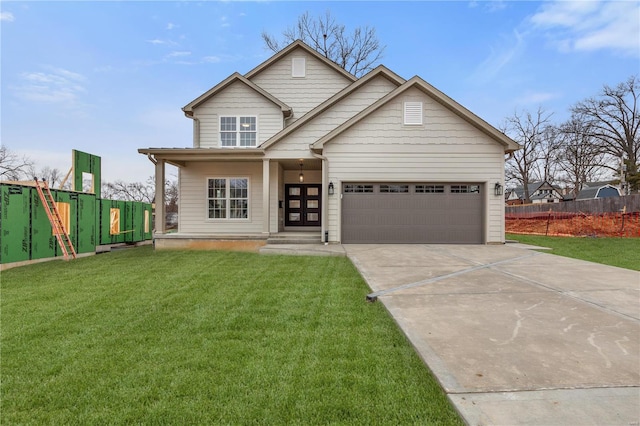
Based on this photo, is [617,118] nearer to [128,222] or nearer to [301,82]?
[301,82]

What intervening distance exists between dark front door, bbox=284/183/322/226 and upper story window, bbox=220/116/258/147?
2.49 m

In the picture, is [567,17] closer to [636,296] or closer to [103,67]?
[636,296]

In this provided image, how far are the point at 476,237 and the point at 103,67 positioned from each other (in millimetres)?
21796

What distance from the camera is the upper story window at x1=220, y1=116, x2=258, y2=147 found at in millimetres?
11945

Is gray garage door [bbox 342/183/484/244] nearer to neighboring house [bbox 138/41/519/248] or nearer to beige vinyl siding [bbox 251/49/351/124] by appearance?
neighboring house [bbox 138/41/519/248]

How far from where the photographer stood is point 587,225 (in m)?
16.4

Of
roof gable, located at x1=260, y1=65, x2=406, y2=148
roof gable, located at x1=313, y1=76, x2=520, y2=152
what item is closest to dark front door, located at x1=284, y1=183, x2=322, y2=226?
roof gable, located at x1=260, y1=65, x2=406, y2=148

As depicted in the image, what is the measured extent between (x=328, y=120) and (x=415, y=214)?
4573mm

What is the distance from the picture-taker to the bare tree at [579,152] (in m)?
30.5

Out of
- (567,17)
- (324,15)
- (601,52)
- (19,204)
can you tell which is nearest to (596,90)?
(601,52)

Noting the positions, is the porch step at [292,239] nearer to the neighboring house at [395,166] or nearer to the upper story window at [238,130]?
the neighboring house at [395,166]

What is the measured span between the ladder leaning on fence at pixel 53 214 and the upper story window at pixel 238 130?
566 cm

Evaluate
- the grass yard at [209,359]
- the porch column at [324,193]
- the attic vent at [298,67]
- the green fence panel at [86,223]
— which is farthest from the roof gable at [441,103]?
the green fence panel at [86,223]

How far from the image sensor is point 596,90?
30094mm
